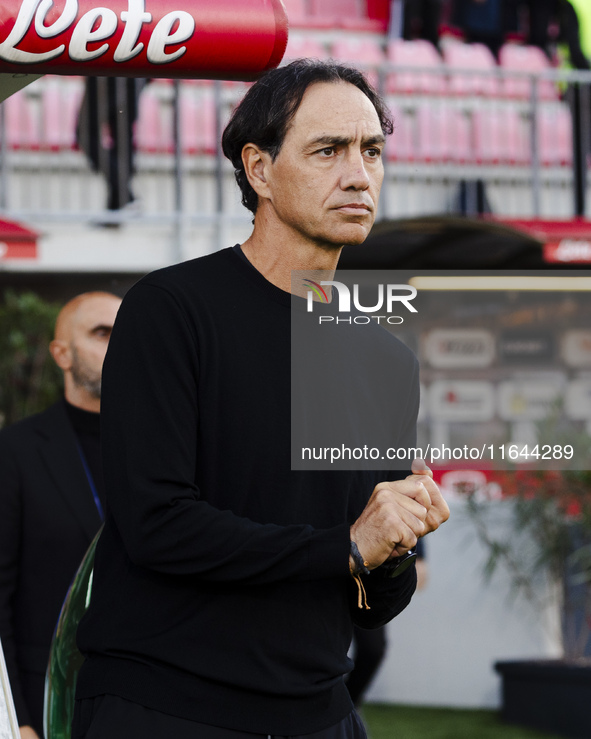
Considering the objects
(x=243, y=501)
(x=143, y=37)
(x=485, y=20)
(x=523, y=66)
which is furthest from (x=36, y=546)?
(x=523, y=66)

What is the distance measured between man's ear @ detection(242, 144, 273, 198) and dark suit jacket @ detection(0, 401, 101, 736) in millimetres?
1404

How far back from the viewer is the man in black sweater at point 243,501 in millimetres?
1453

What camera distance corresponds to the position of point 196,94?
33.6 feet

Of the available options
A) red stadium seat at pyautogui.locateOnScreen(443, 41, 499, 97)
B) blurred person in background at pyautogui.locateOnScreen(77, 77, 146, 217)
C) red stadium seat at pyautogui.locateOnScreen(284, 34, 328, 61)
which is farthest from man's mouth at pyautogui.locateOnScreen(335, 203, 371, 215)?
red stadium seat at pyautogui.locateOnScreen(284, 34, 328, 61)

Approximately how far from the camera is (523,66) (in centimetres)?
1172

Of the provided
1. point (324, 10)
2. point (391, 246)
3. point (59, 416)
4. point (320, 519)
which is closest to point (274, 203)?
point (320, 519)

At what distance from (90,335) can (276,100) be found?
1742 millimetres

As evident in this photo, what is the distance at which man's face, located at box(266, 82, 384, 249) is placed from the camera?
162 centimetres

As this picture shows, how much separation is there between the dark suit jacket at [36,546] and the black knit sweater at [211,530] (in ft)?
4.13

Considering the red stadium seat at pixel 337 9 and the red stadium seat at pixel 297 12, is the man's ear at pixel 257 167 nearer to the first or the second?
the red stadium seat at pixel 297 12

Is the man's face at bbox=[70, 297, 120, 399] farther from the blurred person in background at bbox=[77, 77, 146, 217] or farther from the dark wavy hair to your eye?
the blurred person in background at bbox=[77, 77, 146, 217]

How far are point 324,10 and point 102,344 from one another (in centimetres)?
1095

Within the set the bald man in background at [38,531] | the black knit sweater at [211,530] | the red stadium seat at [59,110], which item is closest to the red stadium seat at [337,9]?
the red stadium seat at [59,110]

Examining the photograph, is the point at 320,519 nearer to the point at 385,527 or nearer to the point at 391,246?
the point at 385,527
